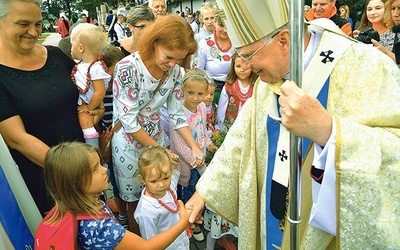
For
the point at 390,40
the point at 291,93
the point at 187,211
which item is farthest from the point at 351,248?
the point at 390,40

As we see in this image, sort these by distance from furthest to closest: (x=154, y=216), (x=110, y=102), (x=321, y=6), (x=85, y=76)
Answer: (x=321, y=6) < (x=110, y=102) < (x=85, y=76) < (x=154, y=216)

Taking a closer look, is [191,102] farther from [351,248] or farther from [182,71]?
[351,248]

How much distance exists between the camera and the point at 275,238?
190 centimetres

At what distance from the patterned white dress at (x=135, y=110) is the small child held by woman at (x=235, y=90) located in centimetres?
112

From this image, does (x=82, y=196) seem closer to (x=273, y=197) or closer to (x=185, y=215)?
(x=185, y=215)

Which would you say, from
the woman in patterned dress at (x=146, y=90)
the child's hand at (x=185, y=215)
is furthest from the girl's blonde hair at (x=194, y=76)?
the child's hand at (x=185, y=215)

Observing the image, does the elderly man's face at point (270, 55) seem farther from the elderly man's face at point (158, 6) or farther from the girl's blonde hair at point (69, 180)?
the elderly man's face at point (158, 6)

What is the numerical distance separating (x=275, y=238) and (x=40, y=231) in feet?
3.76

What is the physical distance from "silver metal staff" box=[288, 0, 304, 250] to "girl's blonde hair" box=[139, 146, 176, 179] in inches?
53.8

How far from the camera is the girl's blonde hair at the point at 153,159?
2523 mm

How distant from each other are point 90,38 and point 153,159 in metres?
1.45

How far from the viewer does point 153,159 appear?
2539mm

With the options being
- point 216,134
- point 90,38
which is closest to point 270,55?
point 216,134

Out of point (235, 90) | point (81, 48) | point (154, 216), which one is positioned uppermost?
point (81, 48)
